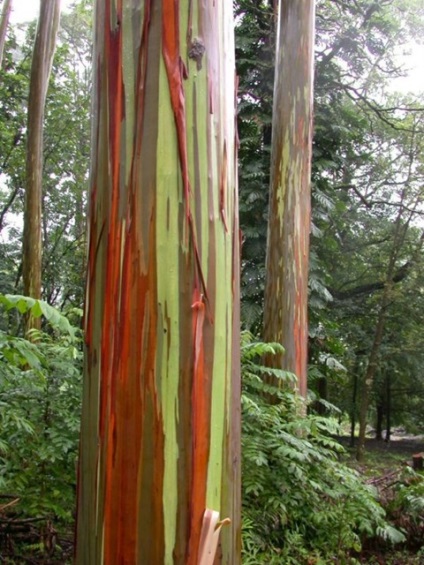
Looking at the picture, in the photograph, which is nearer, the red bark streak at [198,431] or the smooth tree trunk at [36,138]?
the red bark streak at [198,431]

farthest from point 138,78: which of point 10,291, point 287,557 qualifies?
point 10,291

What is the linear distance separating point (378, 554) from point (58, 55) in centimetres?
1300

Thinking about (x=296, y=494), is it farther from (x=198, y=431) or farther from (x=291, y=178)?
(x=291, y=178)

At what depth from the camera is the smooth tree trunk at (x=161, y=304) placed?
1129 millimetres

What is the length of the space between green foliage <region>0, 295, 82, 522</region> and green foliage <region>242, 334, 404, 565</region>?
103cm

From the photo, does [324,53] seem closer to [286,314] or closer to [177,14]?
[286,314]

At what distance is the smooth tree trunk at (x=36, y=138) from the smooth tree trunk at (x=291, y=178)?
4623mm

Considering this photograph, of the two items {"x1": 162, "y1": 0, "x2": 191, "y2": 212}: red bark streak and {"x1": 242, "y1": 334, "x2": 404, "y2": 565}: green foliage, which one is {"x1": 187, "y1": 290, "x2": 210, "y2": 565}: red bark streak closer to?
{"x1": 162, "y1": 0, "x2": 191, "y2": 212}: red bark streak

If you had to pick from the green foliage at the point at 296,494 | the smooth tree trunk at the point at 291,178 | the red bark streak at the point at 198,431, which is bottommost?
the green foliage at the point at 296,494

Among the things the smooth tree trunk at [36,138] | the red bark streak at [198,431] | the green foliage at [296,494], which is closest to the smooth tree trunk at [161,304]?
the red bark streak at [198,431]

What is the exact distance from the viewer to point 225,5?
140 cm

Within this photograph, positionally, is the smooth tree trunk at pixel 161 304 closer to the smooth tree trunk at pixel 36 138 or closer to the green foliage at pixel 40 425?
the green foliage at pixel 40 425

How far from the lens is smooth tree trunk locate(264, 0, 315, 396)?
16.7 ft

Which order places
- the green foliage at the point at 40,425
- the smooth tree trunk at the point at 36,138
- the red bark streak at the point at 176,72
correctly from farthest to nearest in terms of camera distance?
1. the smooth tree trunk at the point at 36,138
2. the green foliage at the point at 40,425
3. the red bark streak at the point at 176,72
